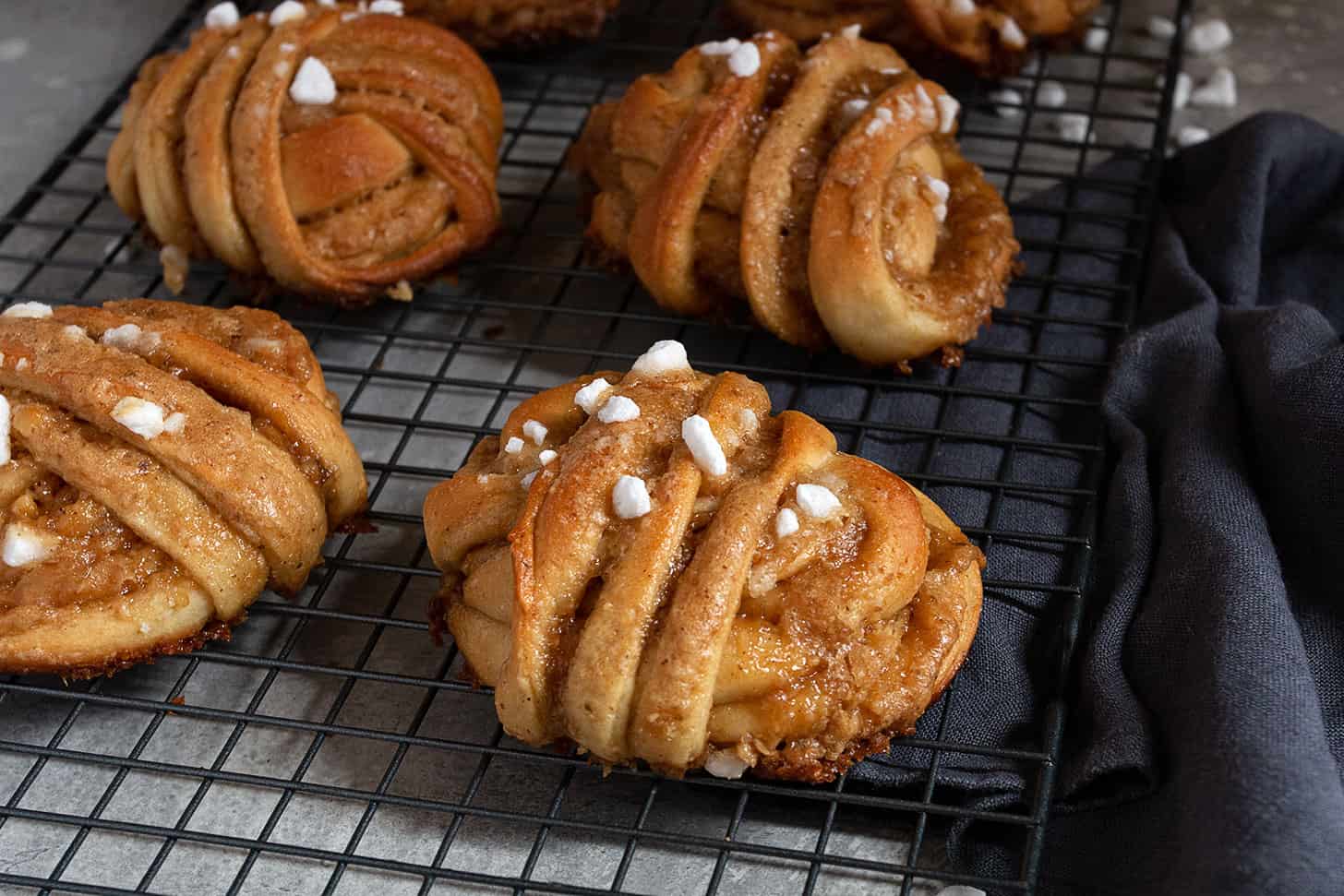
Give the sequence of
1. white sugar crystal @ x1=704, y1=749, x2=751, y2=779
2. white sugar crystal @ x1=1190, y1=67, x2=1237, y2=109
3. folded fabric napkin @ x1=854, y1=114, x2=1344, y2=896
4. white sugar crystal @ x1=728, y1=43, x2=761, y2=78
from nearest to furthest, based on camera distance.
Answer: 1. folded fabric napkin @ x1=854, y1=114, x2=1344, y2=896
2. white sugar crystal @ x1=704, y1=749, x2=751, y2=779
3. white sugar crystal @ x1=728, y1=43, x2=761, y2=78
4. white sugar crystal @ x1=1190, y1=67, x2=1237, y2=109

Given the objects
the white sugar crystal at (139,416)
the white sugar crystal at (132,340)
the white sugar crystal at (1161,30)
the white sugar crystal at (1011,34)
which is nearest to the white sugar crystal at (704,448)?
the white sugar crystal at (139,416)

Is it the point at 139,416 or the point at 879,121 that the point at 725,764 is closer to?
the point at 139,416

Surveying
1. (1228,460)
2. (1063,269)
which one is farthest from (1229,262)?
(1228,460)

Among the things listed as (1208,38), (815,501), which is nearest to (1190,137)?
(1208,38)

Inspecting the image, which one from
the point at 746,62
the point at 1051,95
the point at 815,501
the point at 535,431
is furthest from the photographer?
the point at 1051,95

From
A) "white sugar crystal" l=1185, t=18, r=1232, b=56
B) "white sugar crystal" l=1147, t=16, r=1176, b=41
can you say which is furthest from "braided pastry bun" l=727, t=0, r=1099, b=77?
"white sugar crystal" l=1185, t=18, r=1232, b=56

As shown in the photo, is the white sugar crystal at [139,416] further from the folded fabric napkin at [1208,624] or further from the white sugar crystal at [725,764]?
the folded fabric napkin at [1208,624]

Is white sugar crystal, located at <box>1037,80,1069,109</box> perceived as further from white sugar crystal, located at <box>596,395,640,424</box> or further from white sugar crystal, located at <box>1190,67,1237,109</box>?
white sugar crystal, located at <box>596,395,640,424</box>
